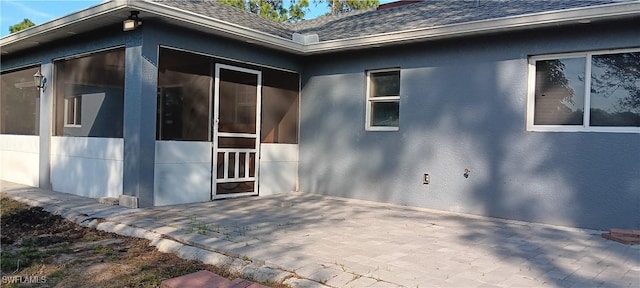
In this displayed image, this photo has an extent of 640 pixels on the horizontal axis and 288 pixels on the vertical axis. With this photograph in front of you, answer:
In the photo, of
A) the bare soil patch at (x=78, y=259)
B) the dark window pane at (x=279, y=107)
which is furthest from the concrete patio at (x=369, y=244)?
the dark window pane at (x=279, y=107)

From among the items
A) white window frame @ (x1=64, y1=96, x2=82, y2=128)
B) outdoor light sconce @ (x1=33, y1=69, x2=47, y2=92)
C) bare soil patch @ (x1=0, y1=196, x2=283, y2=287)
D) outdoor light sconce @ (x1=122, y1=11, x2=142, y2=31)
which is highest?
outdoor light sconce @ (x1=122, y1=11, x2=142, y2=31)

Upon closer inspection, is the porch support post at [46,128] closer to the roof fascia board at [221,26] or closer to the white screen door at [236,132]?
the white screen door at [236,132]

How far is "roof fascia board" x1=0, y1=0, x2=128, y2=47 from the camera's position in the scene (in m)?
5.44

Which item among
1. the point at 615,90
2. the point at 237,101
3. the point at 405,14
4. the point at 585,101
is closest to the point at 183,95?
the point at 237,101

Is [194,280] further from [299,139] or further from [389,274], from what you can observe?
[299,139]

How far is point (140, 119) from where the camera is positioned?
5922 millimetres

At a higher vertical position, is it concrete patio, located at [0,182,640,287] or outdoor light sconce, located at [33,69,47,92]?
outdoor light sconce, located at [33,69,47,92]

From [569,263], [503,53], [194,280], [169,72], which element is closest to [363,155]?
[503,53]

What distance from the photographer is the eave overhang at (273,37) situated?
5.20 meters

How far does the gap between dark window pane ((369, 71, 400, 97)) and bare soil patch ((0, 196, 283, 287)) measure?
4.52 meters

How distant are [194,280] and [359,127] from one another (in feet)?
16.0

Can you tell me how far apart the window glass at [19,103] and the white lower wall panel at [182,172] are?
11.6 ft

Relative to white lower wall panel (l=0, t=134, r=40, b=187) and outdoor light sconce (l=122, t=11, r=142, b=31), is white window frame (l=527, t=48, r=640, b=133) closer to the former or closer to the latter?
outdoor light sconce (l=122, t=11, r=142, b=31)

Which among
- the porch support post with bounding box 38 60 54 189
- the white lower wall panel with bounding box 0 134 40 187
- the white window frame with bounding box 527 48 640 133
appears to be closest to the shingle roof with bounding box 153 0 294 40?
the porch support post with bounding box 38 60 54 189
